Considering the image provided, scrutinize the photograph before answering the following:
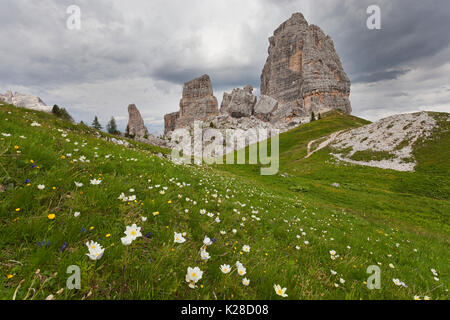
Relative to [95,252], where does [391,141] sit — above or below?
above

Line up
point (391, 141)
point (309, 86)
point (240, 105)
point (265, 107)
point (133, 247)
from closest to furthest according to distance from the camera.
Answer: point (133, 247) → point (391, 141) → point (309, 86) → point (265, 107) → point (240, 105)

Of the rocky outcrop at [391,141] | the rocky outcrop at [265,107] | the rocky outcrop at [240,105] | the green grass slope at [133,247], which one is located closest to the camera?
the green grass slope at [133,247]

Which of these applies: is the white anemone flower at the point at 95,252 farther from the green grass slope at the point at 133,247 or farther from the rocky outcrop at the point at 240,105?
the rocky outcrop at the point at 240,105

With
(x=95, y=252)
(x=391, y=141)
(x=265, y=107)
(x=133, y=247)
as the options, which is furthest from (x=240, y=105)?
(x=95, y=252)

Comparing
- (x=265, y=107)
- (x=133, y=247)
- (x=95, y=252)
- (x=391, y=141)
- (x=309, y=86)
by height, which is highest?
(x=309, y=86)

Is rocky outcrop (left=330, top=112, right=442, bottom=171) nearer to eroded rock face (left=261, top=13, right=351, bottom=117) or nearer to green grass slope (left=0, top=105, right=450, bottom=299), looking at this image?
green grass slope (left=0, top=105, right=450, bottom=299)

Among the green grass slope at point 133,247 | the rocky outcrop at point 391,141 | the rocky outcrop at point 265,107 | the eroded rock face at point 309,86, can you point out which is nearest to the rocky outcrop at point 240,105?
the rocky outcrop at point 265,107

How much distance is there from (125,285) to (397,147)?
5922 cm

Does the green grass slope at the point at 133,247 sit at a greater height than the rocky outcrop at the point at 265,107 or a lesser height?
lesser

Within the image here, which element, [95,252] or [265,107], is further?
[265,107]

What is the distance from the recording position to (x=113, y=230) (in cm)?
264

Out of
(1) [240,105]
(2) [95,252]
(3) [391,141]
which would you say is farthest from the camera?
(1) [240,105]

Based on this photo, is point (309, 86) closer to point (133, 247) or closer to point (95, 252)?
point (133, 247)

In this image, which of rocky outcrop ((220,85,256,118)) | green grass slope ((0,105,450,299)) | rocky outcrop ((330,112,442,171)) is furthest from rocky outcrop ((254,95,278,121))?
green grass slope ((0,105,450,299))
